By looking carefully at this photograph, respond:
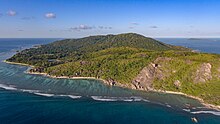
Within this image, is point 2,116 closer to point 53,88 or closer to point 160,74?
point 53,88

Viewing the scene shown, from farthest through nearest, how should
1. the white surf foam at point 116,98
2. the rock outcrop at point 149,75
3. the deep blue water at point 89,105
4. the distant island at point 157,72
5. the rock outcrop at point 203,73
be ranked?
the rock outcrop at point 149,75, the rock outcrop at point 203,73, the distant island at point 157,72, the white surf foam at point 116,98, the deep blue water at point 89,105

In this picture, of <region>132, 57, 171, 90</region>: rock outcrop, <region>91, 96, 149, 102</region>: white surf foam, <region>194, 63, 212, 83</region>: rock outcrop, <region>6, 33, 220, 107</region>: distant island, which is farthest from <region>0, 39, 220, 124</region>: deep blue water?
<region>194, 63, 212, 83</region>: rock outcrop

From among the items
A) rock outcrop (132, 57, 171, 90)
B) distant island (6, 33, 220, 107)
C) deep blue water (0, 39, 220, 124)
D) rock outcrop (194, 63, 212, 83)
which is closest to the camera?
deep blue water (0, 39, 220, 124)

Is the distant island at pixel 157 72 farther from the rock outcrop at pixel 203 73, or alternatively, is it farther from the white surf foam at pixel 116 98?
the white surf foam at pixel 116 98

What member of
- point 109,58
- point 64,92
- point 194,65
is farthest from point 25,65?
point 194,65

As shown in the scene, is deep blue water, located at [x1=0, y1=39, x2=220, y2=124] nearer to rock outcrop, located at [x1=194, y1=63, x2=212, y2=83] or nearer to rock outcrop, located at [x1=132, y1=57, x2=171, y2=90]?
rock outcrop, located at [x1=132, y1=57, x2=171, y2=90]

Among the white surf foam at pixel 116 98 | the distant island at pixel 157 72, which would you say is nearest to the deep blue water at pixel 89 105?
the white surf foam at pixel 116 98

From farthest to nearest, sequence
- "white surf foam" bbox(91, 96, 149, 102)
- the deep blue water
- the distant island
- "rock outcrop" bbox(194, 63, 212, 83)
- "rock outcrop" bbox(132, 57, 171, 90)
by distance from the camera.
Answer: "rock outcrop" bbox(132, 57, 171, 90) → "rock outcrop" bbox(194, 63, 212, 83) → the distant island → "white surf foam" bbox(91, 96, 149, 102) → the deep blue water

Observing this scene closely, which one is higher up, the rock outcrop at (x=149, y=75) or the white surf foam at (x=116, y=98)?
the rock outcrop at (x=149, y=75)

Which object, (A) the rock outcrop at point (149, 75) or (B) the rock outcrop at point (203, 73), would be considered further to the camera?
(A) the rock outcrop at point (149, 75)
